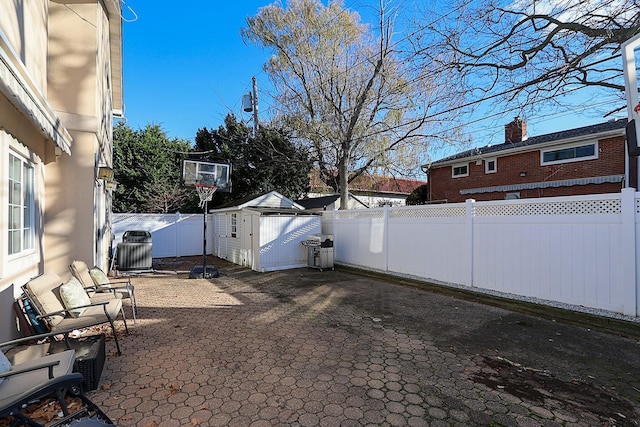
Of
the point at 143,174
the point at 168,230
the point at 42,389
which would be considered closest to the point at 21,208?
the point at 42,389

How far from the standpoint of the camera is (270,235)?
1018cm

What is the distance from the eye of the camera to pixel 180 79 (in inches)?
580

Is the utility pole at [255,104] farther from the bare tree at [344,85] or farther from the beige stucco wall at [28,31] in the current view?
the beige stucco wall at [28,31]

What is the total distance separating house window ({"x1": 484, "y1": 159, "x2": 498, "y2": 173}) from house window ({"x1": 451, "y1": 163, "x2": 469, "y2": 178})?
1.11 m

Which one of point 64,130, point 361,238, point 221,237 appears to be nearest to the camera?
point 64,130

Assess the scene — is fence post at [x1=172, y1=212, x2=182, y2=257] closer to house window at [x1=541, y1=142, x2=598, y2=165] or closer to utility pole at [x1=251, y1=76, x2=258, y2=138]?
utility pole at [x1=251, y1=76, x2=258, y2=138]

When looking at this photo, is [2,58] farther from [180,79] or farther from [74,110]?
[180,79]

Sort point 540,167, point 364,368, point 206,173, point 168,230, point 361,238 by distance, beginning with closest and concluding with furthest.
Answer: point 364,368 → point 361,238 → point 206,173 → point 168,230 → point 540,167

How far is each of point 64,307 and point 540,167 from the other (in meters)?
18.4

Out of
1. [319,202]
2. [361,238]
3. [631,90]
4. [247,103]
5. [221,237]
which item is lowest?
[221,237]

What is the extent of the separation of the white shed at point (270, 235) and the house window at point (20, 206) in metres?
5.80

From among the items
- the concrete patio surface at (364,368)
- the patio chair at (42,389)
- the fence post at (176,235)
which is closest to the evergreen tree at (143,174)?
the fence post at (176,235)

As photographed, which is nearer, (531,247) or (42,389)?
(42,389)

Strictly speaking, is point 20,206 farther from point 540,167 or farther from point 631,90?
point 540,167
